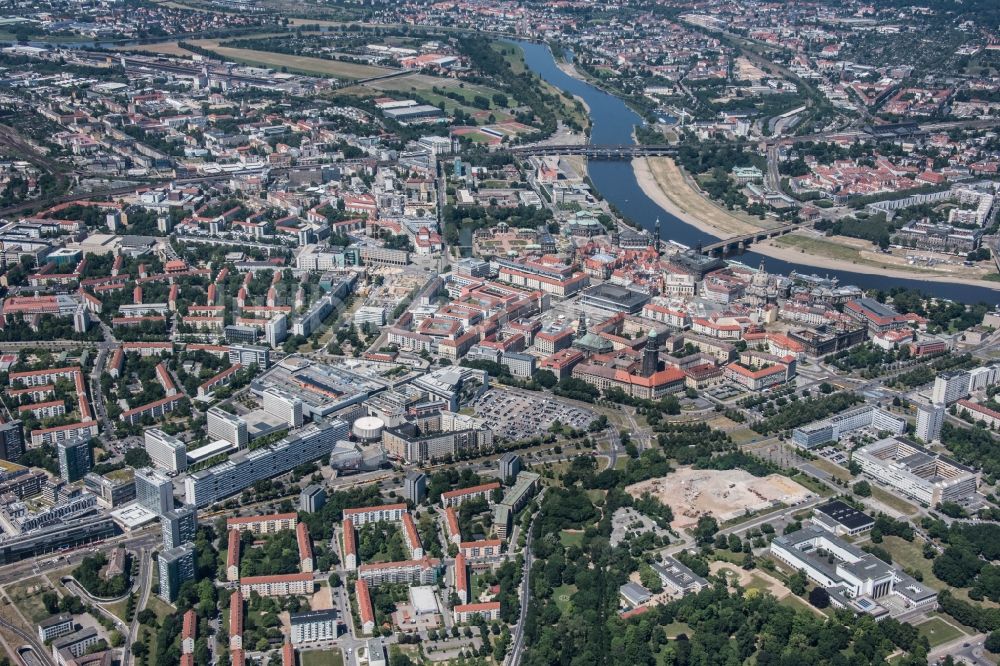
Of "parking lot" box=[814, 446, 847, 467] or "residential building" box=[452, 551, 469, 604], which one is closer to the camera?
"residential building" box=[452, 551, 469, 604]

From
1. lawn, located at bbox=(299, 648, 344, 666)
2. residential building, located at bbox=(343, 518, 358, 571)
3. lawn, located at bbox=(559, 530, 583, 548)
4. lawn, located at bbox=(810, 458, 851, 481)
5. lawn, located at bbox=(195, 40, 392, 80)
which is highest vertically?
lawn, located at bbox=(195, 40, 392, 80)

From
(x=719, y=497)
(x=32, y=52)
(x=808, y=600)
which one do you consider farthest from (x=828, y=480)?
(x=32, y=52)

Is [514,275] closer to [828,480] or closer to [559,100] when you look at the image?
[828,480]

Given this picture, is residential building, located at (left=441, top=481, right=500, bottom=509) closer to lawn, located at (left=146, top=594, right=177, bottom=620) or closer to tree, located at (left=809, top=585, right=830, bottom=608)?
lawn, located at (left=146, top=594, right=177, bottom=620)

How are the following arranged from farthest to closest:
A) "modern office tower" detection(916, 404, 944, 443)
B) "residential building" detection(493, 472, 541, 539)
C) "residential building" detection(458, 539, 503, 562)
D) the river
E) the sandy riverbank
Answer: the sandy riverbank
the river
"modern office tower" detection(916, 404, 944, 443)
"residential building" detection(493, 472, 541, 539)
"residential building" detection(458, 539, 503, 562)

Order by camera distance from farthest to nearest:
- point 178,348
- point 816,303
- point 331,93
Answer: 1. point 331,93
2. point 816,303
3. point 178,348

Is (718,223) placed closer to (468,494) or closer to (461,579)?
(468,494)

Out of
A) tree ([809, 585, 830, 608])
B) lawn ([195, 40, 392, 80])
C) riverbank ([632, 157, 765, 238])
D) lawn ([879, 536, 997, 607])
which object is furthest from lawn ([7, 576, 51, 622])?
lawn ([195, 40, 392, 80])
